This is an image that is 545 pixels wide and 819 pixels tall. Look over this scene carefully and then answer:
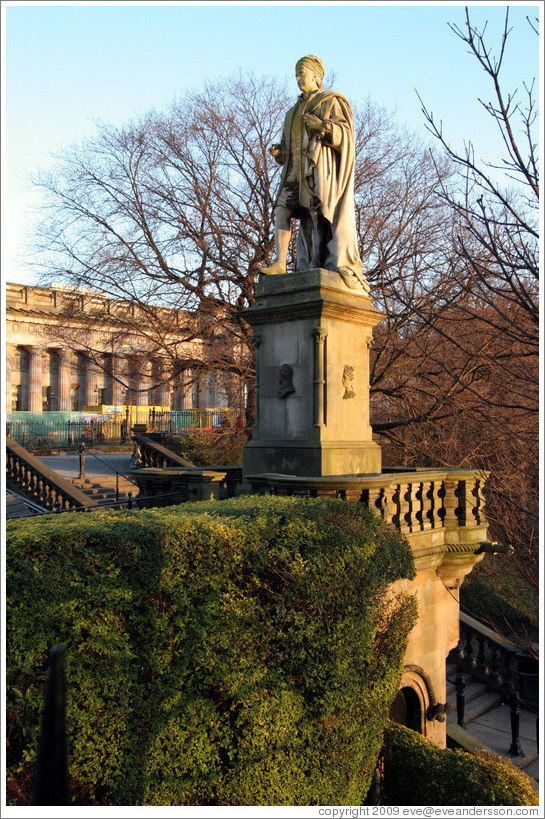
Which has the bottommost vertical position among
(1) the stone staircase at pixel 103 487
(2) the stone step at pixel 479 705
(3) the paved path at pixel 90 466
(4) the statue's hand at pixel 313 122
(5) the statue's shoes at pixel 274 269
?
(2) the stone step at pixel 479 705

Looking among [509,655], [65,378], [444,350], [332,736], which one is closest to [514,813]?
[332,736]

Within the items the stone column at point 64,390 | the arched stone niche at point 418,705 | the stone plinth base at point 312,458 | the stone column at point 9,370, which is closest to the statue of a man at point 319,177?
the stone plinth base at point 312,458

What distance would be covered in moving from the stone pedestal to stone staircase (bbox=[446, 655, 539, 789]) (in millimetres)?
4473

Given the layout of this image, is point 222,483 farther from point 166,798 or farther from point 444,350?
point 444,350

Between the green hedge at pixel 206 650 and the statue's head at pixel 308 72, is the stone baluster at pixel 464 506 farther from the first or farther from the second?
the statue's head at pixel 308 72

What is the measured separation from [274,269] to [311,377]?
65.8 inches

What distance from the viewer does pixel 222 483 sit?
951 centimetres

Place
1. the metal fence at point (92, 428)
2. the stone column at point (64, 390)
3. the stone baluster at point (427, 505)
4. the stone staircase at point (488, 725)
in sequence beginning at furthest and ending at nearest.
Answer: the stone column at point (64, 390) → the metal fence at point (92, 428) → the stone staircase at point (488, 725) → the stone baluster at point (427, 505)

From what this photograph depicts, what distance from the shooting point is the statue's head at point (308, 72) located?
8703 mm

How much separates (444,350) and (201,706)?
552 inches

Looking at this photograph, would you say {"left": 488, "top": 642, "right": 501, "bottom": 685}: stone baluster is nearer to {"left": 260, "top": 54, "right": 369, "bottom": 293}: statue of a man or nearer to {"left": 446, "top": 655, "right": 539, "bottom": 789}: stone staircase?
{"left": 446, "top": 655, "right": 539, "bottom": 789}: stone staircase

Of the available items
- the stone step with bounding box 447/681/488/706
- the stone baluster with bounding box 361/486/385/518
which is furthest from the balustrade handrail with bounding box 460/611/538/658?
the stone baluster with bounding box 361/486/385/518

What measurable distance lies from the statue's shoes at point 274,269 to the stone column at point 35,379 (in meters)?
48.8

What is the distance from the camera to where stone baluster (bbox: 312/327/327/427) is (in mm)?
8016
